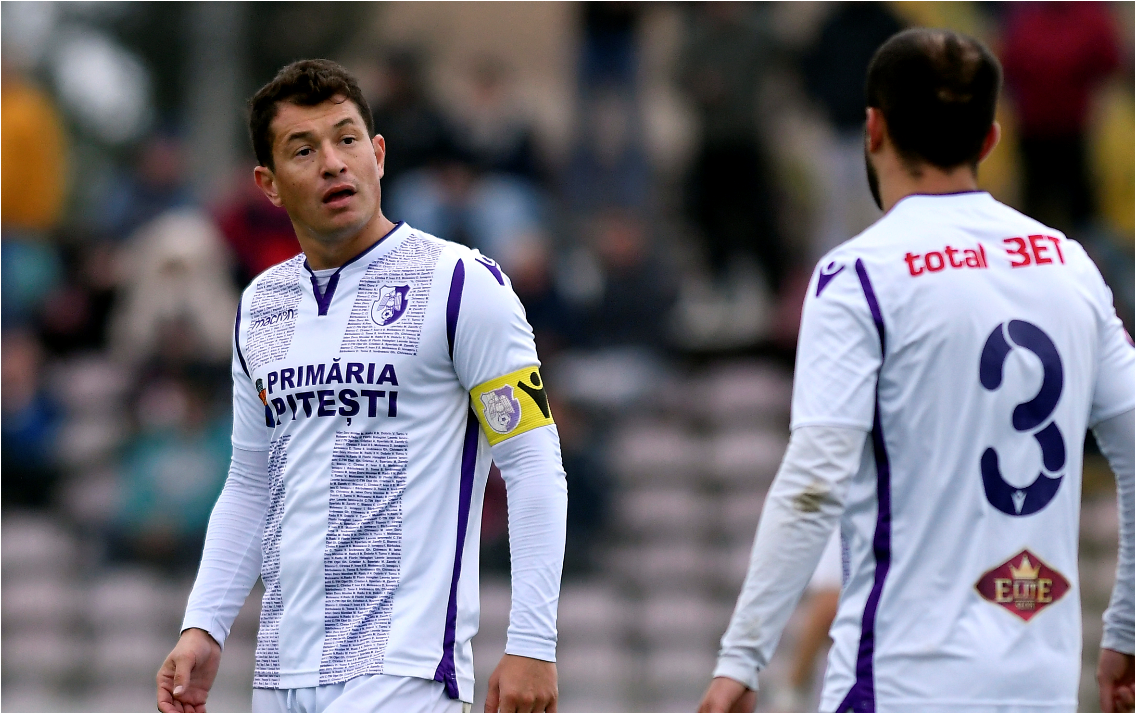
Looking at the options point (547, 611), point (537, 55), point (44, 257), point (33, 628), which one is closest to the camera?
point (547, 611)

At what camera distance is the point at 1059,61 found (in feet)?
35.6

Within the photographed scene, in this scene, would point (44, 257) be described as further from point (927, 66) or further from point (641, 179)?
point (927, 66)

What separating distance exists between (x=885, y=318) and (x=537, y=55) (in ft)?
35.6

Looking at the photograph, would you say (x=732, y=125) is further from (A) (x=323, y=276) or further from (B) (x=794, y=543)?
(B) (x=794, y=543)

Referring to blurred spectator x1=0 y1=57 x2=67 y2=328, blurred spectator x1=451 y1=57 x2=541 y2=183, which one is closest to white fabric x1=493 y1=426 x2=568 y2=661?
blurred spectator x1=451 y1=57 x2=541 y2=183

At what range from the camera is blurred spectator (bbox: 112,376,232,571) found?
35.7 ft

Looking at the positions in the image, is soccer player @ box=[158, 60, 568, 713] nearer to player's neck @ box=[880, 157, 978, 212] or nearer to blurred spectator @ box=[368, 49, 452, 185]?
player's neck @ box=[880, 157, 978, 212]

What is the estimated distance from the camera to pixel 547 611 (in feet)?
12.0

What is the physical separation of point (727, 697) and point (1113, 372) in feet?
3.82

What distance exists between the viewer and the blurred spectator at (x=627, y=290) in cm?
1115

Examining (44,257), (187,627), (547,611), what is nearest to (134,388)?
(44,257)

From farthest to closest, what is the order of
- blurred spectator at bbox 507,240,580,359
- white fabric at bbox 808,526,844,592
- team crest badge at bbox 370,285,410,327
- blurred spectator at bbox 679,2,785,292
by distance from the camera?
1. blurred spectator at bbox 679,2,785,292
2. blurred spectator at bbox 507,240,580,359
3. white fabric at bbox 808,526,844,592
4. team crest badge at bbox 370,285,410,327

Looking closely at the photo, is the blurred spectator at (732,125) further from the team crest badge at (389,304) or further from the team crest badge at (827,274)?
the team crest badge at (827,274)

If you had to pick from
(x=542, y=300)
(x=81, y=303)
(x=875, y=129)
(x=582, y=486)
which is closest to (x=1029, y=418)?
(x=875, y=129)
